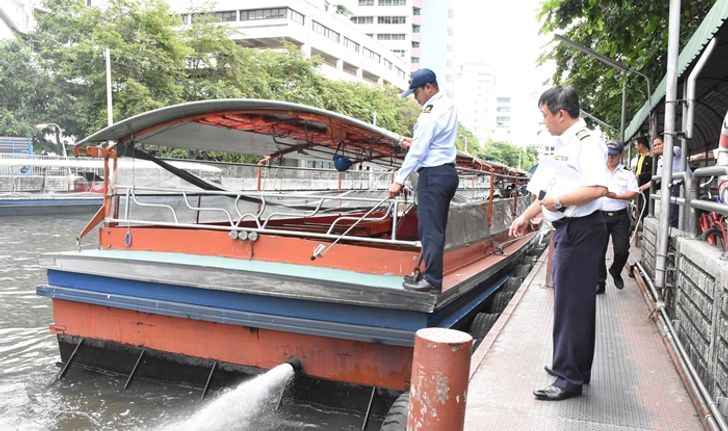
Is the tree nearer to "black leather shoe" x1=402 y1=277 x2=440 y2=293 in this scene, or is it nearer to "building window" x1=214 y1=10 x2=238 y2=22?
"building window" x1=214 y1=10 x2=238 y2=22

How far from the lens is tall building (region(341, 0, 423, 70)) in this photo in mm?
91750

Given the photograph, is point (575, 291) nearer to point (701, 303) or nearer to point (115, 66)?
point (701, 303)

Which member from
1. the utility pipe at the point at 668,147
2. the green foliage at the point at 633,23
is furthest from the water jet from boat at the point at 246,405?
the green foliage at the point at 633,23

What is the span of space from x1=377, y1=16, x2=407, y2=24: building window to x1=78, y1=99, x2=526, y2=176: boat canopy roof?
295 ft

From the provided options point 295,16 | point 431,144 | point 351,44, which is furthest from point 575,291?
point 351,44

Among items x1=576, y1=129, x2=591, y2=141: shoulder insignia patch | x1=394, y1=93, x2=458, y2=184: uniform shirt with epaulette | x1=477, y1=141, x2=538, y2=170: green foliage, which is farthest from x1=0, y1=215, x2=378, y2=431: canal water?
x1=477, y1=141, x2=538, y2=170: green foliage

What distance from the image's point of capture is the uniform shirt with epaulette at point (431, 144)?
4.16 m

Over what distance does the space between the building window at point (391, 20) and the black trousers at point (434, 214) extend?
9326cm

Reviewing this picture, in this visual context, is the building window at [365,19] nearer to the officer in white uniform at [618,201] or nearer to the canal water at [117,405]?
the officer in white uniform at [618,201]

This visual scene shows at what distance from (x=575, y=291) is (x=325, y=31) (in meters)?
56.5

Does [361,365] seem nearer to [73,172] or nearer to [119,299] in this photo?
[119,299]

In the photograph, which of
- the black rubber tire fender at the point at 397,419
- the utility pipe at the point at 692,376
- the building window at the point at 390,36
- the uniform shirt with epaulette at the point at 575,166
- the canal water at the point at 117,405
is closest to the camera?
the utility pipe at the point at 692,376

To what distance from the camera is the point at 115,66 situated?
88.7 feet

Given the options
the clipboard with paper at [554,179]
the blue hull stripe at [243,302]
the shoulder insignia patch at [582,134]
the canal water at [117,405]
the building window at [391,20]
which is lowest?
the canal water at [117,405]
